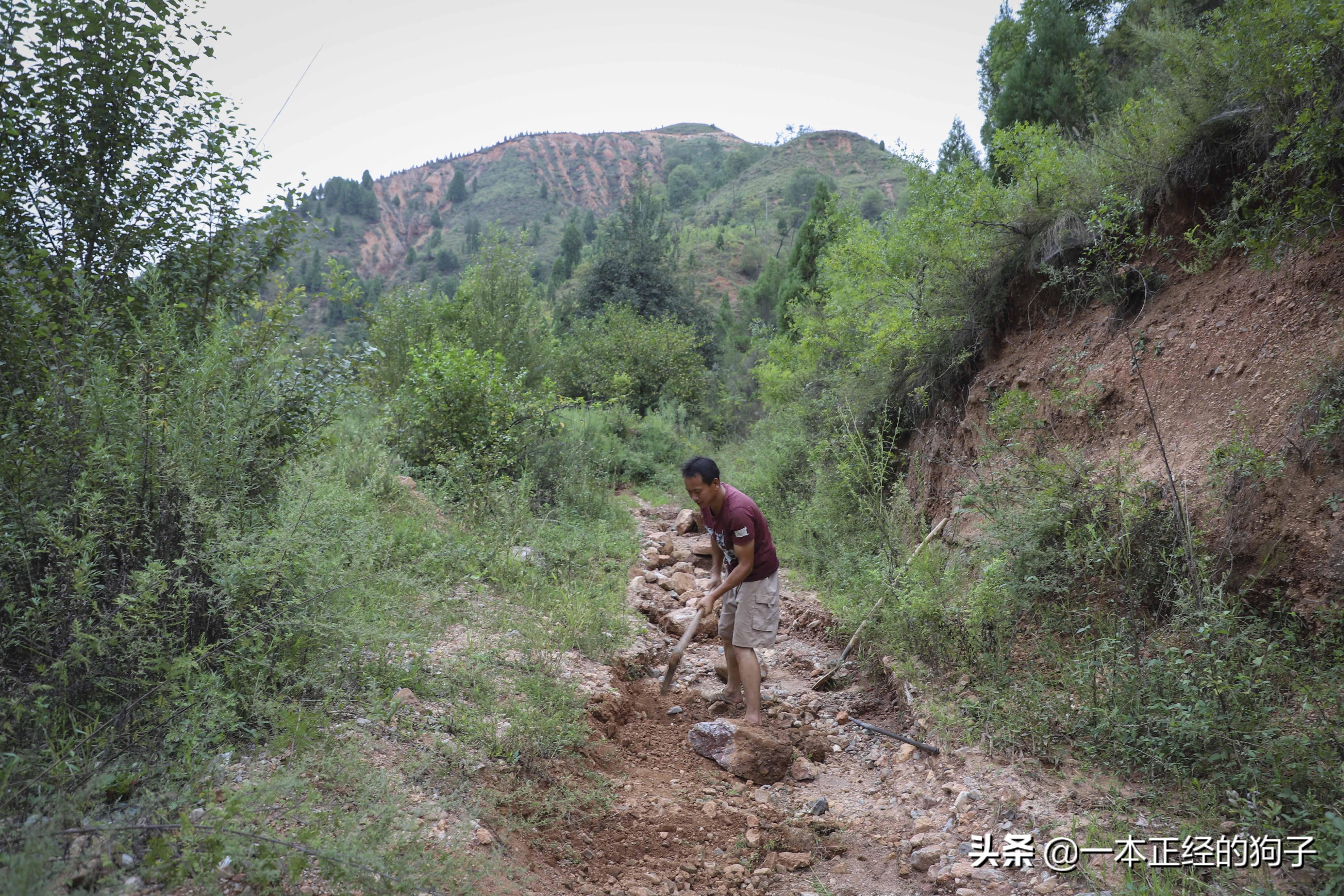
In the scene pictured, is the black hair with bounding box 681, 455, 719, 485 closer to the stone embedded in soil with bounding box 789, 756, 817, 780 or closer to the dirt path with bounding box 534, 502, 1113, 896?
the dirt path with bounding box 534, 502, 1113, 896

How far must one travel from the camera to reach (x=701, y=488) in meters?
4.37

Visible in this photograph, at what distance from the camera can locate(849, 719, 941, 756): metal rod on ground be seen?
380 cm

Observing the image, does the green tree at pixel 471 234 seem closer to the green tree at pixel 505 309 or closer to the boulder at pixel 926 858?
the green tree at pixel 505 309

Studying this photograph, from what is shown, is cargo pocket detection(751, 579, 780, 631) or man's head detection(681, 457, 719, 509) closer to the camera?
man's head detection(681, 457, 719, 509)

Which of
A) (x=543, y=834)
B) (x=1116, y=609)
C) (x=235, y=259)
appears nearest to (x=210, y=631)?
(x=543, y=834)

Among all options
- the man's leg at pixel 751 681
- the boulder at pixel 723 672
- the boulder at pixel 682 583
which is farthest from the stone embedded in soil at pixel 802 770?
the boulder at pixel 682 583

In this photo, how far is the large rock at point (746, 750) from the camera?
3.90 m

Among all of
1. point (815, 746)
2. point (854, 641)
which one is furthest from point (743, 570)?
point (854, 641)

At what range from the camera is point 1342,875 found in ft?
7.40

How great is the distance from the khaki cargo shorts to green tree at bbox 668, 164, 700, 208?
237ft

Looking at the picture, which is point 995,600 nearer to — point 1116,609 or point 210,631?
point 1116,609

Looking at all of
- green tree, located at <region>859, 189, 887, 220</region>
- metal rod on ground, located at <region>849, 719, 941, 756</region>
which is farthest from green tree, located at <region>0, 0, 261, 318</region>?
green tree, located at <region>859, 189, 887, 220</region>

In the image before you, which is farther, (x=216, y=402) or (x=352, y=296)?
(x=352, y=296)

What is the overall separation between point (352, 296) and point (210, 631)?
5488 millimetres
